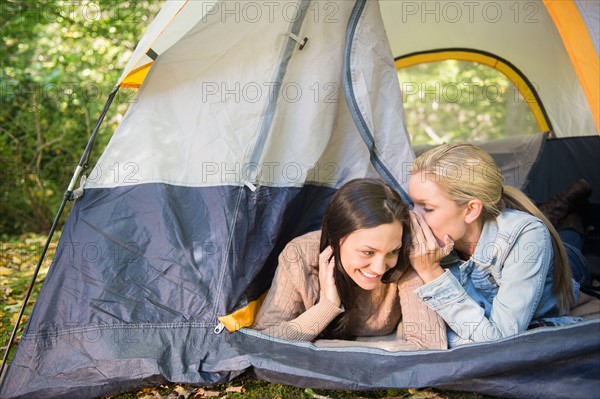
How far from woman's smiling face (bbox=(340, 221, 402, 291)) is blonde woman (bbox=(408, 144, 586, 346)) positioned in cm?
11

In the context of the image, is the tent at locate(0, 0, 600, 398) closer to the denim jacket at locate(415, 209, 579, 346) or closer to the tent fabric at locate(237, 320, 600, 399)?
the tent fabric at locate(237, 320, 600, 399)

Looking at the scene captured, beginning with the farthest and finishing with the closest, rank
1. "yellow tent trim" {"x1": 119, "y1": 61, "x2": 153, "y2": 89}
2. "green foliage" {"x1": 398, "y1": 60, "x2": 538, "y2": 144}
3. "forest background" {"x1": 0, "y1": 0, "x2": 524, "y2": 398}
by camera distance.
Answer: "green foliage" {"x1": 398, "y1": 60, "x2": 538, "y2": 144}, "forest background" {"x1": 0, "y1": 0, "x2": 524, "y2": 398}, "yellow tent trim" {"x1": 119, "y1": 61, "x2": 153, "y2": 89}

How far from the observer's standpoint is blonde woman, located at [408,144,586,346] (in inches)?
82.2

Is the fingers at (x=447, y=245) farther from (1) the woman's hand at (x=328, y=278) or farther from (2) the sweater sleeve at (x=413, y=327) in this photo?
(1) the woman's hand at (x=328, y=278)

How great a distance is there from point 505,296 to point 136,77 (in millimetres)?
1713

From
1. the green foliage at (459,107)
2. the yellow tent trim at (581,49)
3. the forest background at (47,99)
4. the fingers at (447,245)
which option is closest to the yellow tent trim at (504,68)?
the forest background at (47,99)

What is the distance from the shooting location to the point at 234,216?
7.79 ft

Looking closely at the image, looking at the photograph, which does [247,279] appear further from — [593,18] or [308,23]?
[593,18]

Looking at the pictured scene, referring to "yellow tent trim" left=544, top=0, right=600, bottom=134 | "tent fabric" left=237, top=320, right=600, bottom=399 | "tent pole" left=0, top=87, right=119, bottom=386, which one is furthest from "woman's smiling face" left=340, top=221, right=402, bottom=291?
"tent pole" left=0, top=87, right=119, bottom=386

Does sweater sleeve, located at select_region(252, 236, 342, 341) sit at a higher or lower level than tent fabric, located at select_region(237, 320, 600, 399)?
higher

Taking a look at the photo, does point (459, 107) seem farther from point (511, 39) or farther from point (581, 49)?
point (581, 49)

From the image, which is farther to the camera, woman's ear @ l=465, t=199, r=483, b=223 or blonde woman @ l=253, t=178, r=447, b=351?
woman's ear @ l=465, t=199, r=483, b=223

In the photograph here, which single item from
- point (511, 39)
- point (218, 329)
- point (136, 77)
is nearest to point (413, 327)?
point (218, 329)

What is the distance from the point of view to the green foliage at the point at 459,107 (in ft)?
27.8
